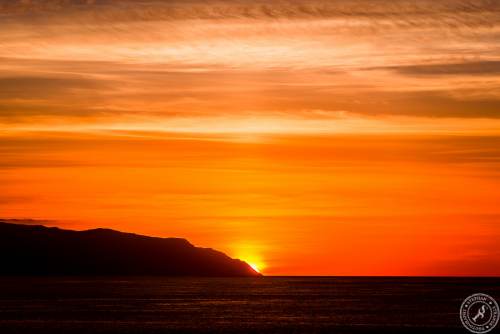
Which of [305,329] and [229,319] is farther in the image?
[229,319]

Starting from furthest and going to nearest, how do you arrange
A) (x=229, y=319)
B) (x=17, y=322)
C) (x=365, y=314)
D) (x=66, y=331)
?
(x=365, y=314)
(x=229, y=319)
(x=17, y=322)
(x=66, y=331)

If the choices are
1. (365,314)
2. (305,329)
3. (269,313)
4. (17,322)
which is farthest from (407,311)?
(17,322)

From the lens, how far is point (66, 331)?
444ft

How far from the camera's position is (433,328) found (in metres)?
142

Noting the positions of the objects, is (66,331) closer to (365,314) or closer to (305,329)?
(305,329)

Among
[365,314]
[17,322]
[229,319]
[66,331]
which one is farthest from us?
[365,314]

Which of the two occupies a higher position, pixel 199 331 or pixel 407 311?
pixel 407 311

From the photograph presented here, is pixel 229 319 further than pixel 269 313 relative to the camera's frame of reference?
No

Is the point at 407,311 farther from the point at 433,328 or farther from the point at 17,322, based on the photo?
the point at 17,322

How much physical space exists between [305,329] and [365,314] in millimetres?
41016

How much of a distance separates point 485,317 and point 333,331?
40.2m

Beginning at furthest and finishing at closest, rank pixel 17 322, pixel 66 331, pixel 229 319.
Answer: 1. pixel 229 319
2. pixel 17 322
3. pixel 66 331

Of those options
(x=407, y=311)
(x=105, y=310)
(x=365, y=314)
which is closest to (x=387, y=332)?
(x=365, y=314)

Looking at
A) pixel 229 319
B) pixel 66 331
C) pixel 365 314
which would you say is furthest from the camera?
pixel 365 314
